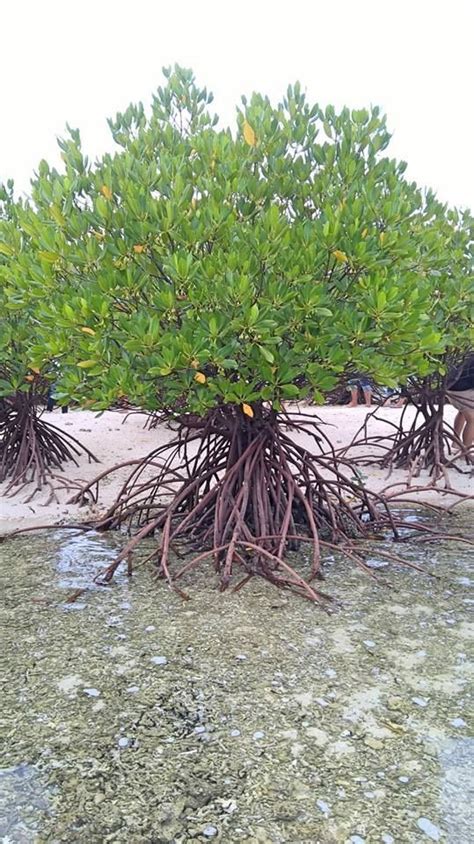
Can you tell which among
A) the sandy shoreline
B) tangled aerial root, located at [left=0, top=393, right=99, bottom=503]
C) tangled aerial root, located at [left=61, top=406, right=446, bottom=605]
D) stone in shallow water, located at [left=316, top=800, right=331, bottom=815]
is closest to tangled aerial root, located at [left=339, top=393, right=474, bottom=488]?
the sandy shoreline

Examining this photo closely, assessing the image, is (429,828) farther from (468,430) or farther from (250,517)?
(468,430)

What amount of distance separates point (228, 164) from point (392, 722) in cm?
223

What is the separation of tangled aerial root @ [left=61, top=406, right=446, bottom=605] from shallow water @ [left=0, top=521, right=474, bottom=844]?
177 millimetres

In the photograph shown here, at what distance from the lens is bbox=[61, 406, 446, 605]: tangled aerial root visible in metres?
2.99

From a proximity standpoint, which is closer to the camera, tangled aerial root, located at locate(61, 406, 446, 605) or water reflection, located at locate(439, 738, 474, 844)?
water reflection, located at locate(439, 738, 474, 844)

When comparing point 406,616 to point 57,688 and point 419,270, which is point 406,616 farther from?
point 419,270

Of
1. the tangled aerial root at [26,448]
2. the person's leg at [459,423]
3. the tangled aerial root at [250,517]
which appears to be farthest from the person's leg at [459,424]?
the tangled aerial root at [26,448]

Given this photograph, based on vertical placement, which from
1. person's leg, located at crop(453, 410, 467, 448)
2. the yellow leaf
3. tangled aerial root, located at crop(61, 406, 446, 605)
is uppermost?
the yellow leaf

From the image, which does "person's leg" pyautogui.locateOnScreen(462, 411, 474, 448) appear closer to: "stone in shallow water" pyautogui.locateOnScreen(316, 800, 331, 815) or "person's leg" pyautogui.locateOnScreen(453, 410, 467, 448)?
"person's leg" pyautogui.locateOnScreen(453, 410, 467, 448)

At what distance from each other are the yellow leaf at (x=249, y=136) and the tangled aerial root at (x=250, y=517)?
129 centimetres

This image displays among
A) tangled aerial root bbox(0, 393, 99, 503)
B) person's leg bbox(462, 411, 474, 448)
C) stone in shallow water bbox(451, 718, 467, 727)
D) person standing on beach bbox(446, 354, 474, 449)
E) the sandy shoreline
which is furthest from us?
person's leg bbox(462, 411, 474, 448)

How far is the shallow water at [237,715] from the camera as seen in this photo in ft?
4.77

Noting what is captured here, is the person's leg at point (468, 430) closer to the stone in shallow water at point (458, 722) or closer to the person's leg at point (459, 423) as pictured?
the person's leg at point (459, 423)

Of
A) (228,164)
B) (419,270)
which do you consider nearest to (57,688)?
(228,164)
